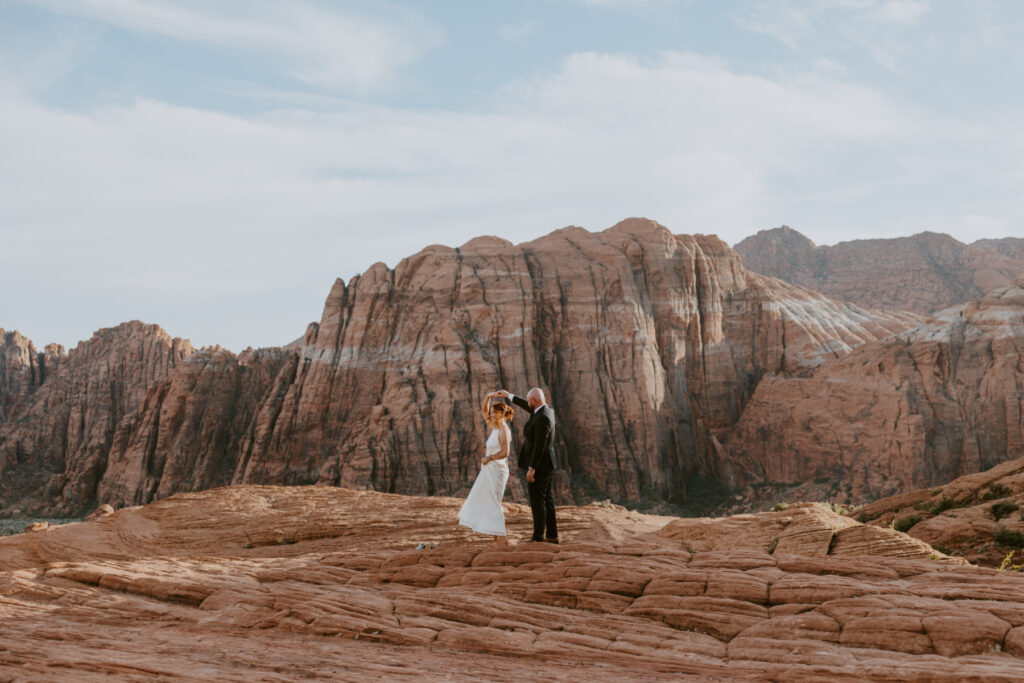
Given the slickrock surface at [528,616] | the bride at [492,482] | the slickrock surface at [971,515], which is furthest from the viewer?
the slickrock surface at [971,515]

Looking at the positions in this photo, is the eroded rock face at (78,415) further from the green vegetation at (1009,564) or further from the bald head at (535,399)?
the green vegetation at (1009,564)

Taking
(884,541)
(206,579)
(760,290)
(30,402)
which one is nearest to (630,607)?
(884,541)

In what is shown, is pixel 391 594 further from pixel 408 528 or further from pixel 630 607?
pixel 408 528

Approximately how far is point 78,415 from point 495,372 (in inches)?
2710

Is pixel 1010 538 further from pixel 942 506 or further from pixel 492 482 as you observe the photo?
pixel 492 482

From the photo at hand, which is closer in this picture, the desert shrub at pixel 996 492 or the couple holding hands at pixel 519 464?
the couple holding hands at pixel 519 464

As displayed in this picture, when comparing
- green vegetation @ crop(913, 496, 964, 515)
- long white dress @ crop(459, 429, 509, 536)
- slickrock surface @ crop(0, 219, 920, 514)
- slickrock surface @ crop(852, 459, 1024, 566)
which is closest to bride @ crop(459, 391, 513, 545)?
long white dress @ crop(459, 429, 509, 536)

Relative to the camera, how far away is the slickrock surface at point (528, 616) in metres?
8.59

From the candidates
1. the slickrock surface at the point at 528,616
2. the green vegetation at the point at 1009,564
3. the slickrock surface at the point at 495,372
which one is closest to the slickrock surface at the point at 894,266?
the slickrock surface at the point at 495,372

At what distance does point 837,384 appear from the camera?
217 feet

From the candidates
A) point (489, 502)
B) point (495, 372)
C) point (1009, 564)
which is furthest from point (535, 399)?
point (495, 372)

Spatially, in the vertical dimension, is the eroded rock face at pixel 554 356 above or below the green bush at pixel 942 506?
above

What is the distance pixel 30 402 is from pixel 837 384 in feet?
369

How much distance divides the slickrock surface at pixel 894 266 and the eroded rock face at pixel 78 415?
111m
